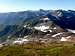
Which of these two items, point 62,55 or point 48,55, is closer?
point 62,55

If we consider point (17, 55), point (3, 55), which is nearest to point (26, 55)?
point (17, 55)

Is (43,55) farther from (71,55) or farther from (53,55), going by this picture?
(71,55)

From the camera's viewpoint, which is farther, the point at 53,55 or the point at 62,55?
the point at 53,55

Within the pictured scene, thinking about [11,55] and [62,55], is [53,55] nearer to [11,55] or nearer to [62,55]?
[62,55]

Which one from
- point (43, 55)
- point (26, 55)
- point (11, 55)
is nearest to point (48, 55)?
point (43, 55)

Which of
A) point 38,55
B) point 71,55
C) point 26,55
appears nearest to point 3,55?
point 26,55

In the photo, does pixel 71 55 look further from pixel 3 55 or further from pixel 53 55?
pixel 3 55
